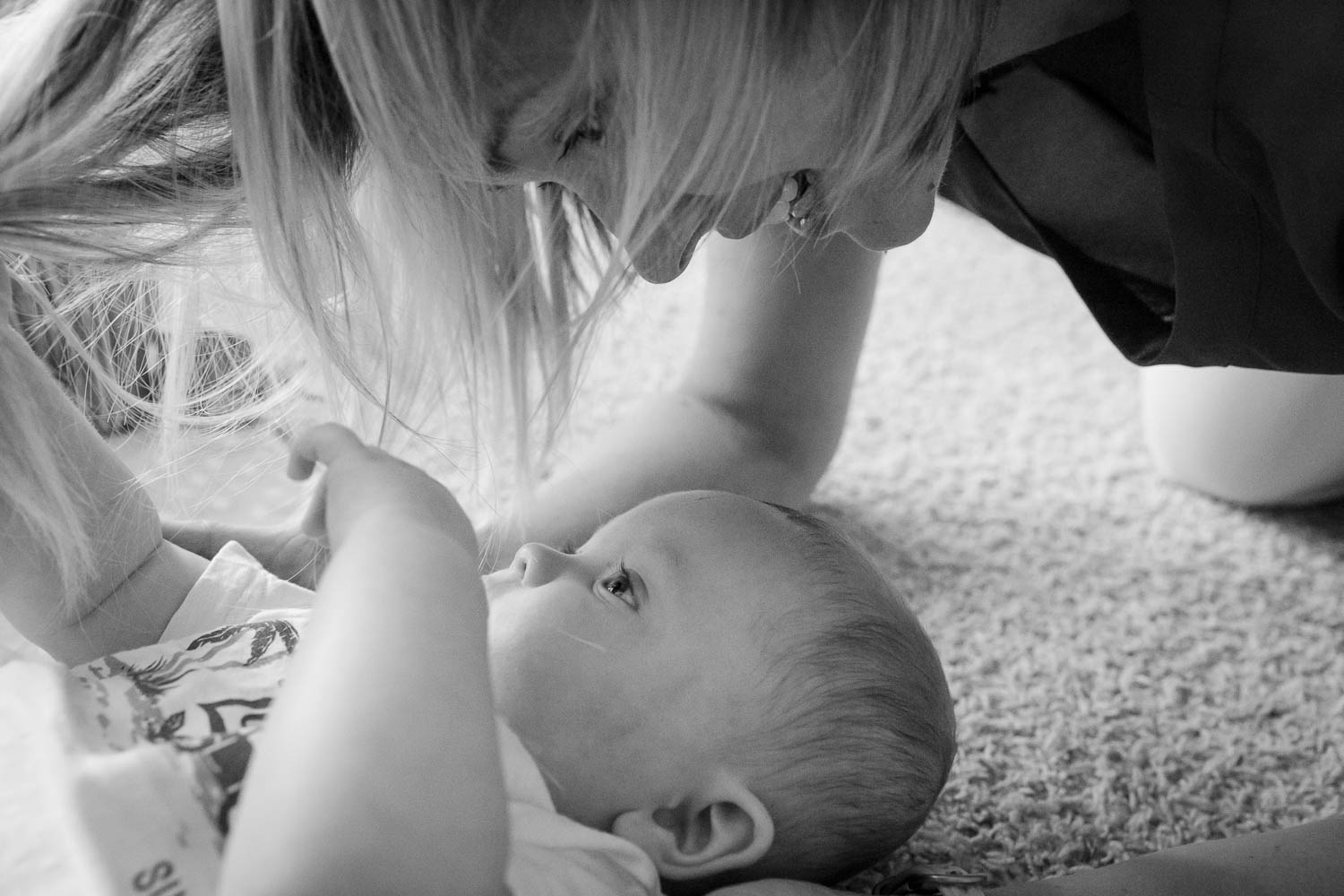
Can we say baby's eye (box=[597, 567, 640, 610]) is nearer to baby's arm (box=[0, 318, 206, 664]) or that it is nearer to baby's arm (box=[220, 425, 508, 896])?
baby's arm (box=[220, 425, 508, 896])

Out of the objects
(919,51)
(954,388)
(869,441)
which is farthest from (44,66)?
(954,388)

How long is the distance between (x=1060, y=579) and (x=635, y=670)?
20.7 inches

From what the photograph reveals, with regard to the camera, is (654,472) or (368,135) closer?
(368,135)

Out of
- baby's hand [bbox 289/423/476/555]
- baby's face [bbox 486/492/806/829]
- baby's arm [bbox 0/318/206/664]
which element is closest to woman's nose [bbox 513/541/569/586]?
baby's face [bbox 486/492/806/829]

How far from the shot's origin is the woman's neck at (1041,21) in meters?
0.83

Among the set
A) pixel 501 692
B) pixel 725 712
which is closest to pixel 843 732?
pixel 725 712

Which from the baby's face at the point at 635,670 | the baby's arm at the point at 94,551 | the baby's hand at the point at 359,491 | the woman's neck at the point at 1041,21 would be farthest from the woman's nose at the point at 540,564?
the woman's neck at the point at 1041,21

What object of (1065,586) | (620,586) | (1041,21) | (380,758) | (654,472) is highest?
(1041,21)

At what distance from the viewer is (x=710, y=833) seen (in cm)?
72

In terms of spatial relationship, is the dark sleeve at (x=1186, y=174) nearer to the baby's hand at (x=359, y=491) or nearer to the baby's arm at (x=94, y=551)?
the baby's hand at (x=359, y=491)

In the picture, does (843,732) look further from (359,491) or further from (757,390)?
(757,390)

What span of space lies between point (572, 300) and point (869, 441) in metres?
0.48

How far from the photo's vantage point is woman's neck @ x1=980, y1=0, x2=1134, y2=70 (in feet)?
2.73

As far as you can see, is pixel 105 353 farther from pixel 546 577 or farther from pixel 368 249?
pixel 546 577
